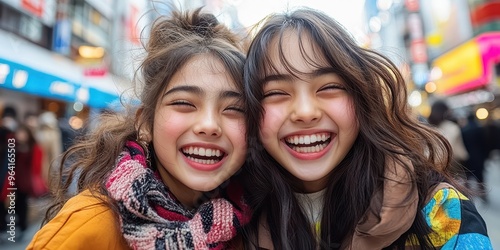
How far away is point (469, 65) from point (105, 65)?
605 inches

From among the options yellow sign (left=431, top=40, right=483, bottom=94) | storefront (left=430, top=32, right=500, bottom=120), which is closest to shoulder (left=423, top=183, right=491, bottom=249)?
storefront (left=430, top=32, right=500, bottom=120)

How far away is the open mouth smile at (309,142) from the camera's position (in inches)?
59.7

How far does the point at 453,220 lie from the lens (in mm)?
1357

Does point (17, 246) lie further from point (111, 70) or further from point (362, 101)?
point (111, 70)

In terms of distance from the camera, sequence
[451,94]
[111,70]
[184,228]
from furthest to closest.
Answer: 1. [451,94]
2. [111,70]
3. [184,228]

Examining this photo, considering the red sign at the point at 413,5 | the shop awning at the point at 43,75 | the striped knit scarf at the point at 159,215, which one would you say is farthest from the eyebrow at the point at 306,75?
the red sign at the point at 413,5

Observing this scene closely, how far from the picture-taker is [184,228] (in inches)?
56.9

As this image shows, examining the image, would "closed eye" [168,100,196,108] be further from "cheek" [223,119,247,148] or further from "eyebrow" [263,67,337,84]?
"eyebrow" [263,67,337,84]

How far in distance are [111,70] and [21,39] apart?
725cm

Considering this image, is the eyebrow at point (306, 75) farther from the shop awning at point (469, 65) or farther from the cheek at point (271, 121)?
the shop awning at point (469, 65)

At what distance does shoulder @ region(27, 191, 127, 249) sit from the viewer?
4.17ft

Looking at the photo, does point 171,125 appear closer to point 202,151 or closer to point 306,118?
point 202,151

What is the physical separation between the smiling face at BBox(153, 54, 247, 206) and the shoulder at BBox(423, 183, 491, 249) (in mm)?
760

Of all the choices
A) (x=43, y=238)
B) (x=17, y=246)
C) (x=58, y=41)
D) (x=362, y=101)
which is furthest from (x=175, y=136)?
(x=58, y=41)
